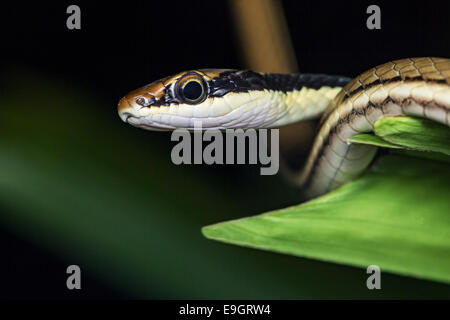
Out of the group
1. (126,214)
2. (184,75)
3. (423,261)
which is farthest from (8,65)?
(423,261)

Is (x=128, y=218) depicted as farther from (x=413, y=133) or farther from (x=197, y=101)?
(x=413, y=133)

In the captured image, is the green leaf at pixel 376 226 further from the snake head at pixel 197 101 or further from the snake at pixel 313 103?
the snake head at pixel 197 101

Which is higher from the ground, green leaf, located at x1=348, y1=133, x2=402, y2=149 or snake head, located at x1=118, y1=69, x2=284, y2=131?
snake head, located at x1=118, y1=69, x2=284, y2=131

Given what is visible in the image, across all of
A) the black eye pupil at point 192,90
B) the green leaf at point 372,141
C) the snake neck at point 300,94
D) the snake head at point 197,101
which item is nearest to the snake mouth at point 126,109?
the snake head at point 197,101

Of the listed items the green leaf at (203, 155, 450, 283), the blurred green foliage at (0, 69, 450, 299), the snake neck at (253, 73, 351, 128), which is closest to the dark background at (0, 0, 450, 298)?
the snake neck at (253, 73, 351, 128)

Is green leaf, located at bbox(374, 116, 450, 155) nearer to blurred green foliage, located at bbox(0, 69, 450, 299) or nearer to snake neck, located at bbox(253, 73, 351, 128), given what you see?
blurred green foliage, located at bbox(0, 69, 450, 299)

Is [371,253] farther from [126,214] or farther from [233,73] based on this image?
[233,73]
